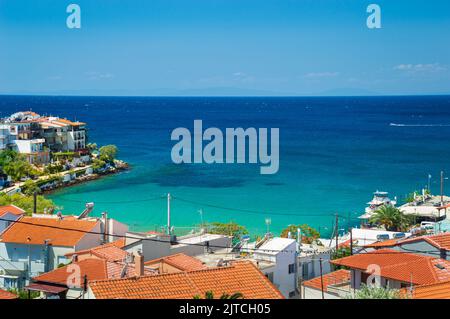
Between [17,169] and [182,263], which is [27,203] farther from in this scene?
[17,169]

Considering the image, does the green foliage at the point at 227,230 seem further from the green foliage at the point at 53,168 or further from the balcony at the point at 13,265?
the green foliage at the point at 53,168

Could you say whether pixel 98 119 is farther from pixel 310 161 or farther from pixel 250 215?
pixel 250 215

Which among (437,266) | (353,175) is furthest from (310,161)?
(437,266)

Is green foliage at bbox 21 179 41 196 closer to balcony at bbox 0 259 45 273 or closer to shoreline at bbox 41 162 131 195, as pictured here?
shoreline at bbox 41 162 131 195

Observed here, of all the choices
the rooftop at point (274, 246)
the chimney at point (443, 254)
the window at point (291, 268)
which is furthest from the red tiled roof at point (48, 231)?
Result: the chimney at point (443, 254)

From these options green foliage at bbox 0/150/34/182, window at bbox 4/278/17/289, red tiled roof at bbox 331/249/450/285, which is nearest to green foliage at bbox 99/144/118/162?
green foliage at bbox 0/150/34/182

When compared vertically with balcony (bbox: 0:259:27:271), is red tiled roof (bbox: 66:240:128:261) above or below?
above
